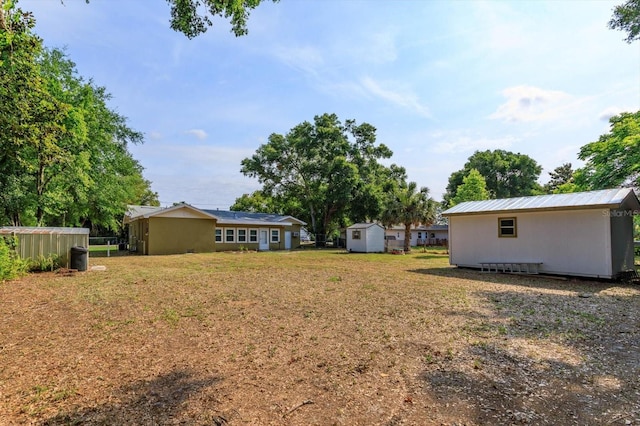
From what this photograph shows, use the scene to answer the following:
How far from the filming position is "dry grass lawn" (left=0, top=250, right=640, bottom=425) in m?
2.98

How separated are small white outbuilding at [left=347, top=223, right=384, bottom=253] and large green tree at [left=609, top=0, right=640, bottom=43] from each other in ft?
57.4

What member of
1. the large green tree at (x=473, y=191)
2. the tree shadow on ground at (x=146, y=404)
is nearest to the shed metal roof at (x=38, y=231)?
the tree shadow on ground at (x=146, y=404)

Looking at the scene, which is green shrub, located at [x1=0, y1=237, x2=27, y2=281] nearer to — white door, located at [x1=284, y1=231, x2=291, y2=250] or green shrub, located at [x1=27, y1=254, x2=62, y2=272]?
green shrub, located at [x1=27, y1=254, x2=62, y2=272]

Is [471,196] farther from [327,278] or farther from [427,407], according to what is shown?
[427,407]

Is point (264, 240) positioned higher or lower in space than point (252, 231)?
lower

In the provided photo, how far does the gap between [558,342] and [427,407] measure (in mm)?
2971

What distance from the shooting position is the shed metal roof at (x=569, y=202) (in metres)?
10.4

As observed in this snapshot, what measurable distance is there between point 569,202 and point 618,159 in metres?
5.61

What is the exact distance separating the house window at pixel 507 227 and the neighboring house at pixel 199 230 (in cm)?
1779

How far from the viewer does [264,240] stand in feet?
91.2

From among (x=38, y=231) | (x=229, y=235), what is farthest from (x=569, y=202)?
(x=229, y=235)

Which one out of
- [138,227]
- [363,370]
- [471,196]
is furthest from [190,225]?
[471,196]

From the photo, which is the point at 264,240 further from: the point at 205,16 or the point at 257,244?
the point at 205,16

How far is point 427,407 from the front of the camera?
9.91ft
